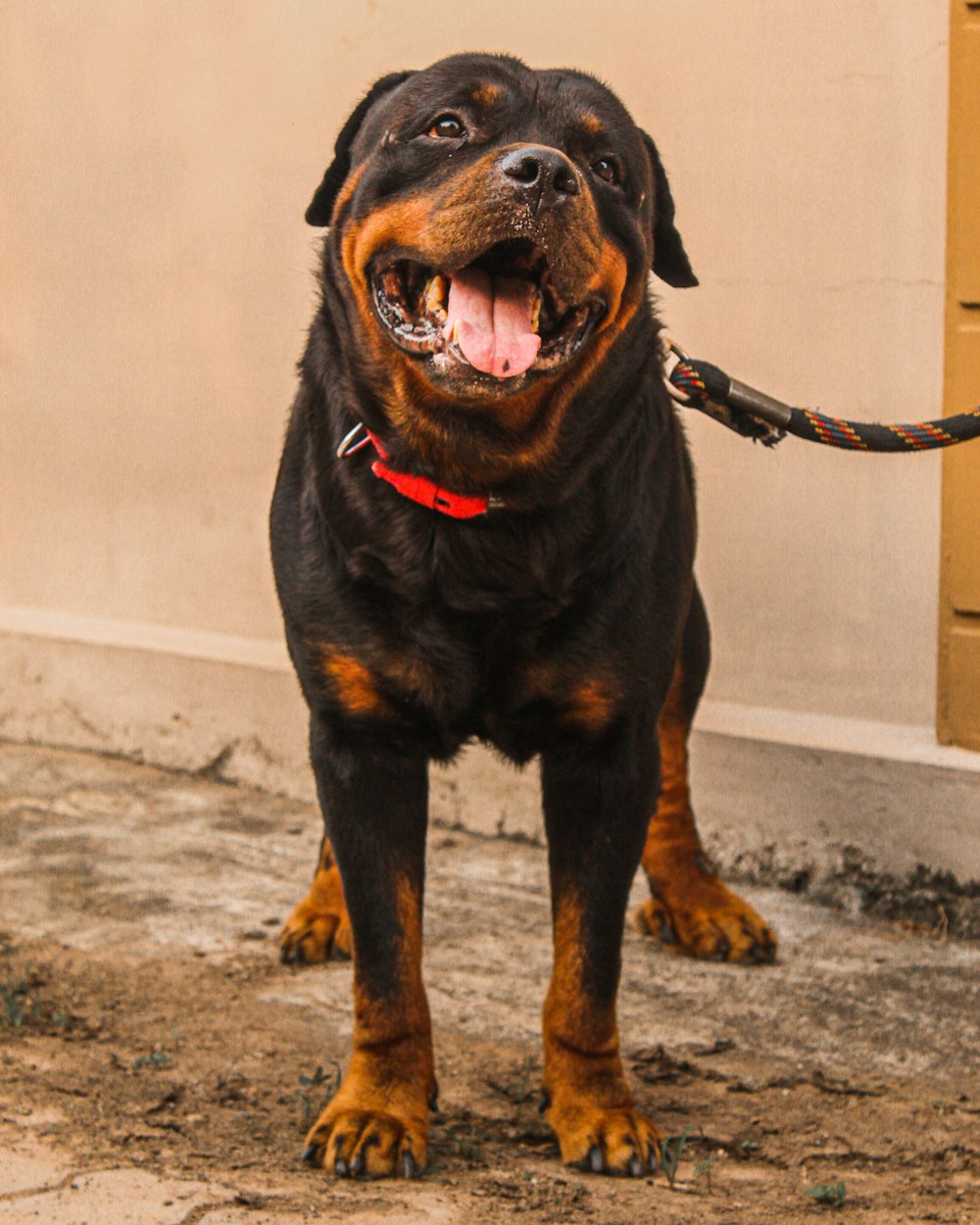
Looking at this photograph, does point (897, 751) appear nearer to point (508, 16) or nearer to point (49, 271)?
point (508, 16)

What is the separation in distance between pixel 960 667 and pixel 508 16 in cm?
208

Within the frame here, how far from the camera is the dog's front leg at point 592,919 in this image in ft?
9.28

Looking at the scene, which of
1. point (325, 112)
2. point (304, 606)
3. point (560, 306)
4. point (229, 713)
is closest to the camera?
point (560, 306)

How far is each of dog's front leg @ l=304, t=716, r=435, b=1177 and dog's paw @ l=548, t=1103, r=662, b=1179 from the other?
241mm

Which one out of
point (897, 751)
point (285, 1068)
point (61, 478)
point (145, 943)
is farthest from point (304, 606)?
point (61, 478)

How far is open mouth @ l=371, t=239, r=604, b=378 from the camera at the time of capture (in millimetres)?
2504

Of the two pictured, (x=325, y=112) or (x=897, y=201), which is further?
(x=325, y=112)

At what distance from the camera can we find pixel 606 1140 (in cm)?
276

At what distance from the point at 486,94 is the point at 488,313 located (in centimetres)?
39

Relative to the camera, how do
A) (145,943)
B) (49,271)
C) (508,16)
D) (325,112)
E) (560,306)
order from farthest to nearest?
(49,271)
(325,112)
(508,16)
(145,943)
(560,306)

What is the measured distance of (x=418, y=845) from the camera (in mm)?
2889

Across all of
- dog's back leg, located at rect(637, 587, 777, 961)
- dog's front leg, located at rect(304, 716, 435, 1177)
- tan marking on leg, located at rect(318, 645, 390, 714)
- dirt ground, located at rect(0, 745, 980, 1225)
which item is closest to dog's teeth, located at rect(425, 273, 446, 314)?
tan marking on leg, located at rect(318, 645, 390, 714)

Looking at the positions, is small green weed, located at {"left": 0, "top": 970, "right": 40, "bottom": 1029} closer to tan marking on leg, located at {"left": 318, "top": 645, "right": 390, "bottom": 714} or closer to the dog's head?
tan marking on leg, located at {"left": 318, "top": 645, "right": 390, "bottom": 714}

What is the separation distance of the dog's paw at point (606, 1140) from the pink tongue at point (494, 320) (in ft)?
4.12
